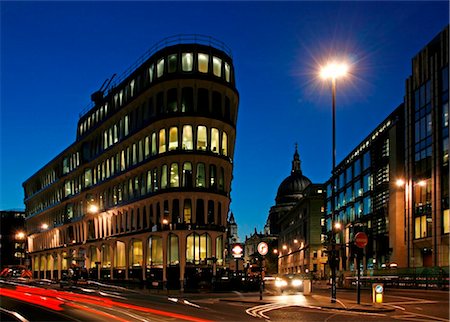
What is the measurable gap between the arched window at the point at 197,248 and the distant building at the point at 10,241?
387ft

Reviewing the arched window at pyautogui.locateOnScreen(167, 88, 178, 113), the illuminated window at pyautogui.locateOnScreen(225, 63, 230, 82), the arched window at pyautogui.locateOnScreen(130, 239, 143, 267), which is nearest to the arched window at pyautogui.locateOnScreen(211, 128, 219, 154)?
the arched window at pyautogui.locateOnScreen(167, 88, 178, 113)

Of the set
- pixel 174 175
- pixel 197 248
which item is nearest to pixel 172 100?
pixel 174 175

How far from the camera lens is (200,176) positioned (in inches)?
2505

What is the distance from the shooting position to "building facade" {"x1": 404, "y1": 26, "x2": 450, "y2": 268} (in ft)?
218

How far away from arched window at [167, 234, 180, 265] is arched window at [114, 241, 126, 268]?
11900 mm

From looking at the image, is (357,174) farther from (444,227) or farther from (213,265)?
(213,265)

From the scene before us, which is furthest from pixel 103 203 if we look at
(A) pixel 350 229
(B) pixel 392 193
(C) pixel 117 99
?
(A) pixel 350 229

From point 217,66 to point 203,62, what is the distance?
1.89m

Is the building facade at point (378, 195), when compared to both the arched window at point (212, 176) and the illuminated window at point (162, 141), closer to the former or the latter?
the arched window at point (212, 176)

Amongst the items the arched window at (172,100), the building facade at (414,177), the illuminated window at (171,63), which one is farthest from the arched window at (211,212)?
the illuminated window at (171,63)

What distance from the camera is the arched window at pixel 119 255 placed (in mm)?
73312

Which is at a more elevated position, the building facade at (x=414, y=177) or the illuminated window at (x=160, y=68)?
the illuminated window at (x=160, y=68)

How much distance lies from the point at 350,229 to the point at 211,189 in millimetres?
49642

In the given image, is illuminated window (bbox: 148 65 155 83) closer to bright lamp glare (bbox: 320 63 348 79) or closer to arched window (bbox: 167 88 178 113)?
arched window (bbox: 167 88 178 113)
